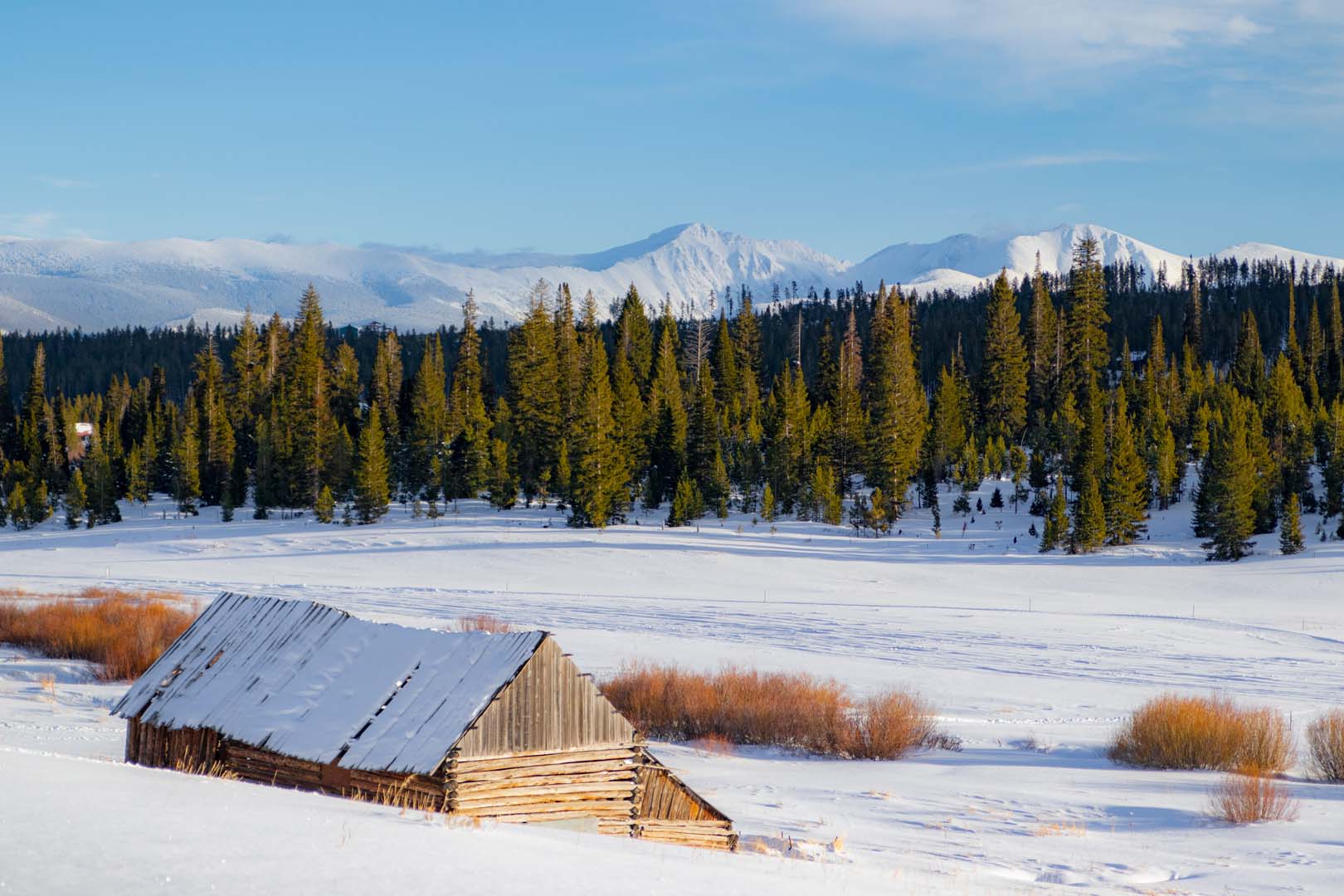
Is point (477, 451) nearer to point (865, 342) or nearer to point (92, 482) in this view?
point (92, 482)

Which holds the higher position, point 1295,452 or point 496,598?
point 1295,452

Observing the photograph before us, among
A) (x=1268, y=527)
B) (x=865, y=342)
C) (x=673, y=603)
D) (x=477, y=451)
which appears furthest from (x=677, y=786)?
(x=865, y=342)

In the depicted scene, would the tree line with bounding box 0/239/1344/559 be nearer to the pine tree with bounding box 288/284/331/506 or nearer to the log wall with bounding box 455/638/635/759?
the pine tree with bounding box 288/284/331/506

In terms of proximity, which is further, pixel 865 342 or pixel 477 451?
pixel 865 342

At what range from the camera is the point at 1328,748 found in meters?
19.8

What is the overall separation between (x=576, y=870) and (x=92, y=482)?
2873 inches

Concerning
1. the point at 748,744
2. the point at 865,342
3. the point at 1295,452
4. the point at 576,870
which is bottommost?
the point at 748,744

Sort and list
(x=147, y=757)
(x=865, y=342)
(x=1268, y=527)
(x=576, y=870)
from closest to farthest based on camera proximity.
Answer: (x=576, y=870)
(x=147, y=757)
(x=1268, y=527)
(x=865, y=342)

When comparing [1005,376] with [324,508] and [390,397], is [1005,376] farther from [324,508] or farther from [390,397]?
[324,508]

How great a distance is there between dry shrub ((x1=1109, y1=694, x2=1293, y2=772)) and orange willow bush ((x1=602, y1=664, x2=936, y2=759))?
12.5 feet

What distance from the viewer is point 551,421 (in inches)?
2958

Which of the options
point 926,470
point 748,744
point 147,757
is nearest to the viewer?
point 147,757

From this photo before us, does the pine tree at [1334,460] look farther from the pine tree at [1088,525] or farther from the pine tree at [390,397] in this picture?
the pine tree at [390,397]

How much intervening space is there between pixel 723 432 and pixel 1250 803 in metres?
A: 62.9
